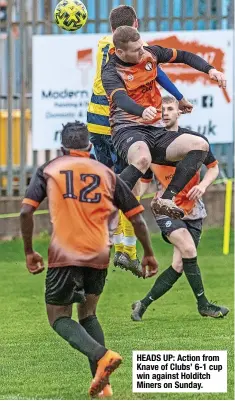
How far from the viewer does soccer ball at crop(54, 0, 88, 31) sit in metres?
13.5

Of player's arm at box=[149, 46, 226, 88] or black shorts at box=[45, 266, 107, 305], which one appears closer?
black shorts at box=[45, 266, 107, 305]

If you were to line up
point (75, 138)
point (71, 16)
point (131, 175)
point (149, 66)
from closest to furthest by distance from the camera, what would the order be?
point (75, 138) < point (131, 175) < point (149, 66) < point (71, 16)

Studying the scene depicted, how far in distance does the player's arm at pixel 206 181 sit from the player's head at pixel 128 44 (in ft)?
4.13

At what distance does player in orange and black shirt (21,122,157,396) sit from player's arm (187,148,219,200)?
240cm

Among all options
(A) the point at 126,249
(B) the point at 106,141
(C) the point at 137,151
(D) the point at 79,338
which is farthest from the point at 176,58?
(D) the point at 79,338

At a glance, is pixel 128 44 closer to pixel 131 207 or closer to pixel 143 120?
pixel 143 120

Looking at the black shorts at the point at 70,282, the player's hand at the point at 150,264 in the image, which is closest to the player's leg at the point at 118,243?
the black shorts at the point at 70,282

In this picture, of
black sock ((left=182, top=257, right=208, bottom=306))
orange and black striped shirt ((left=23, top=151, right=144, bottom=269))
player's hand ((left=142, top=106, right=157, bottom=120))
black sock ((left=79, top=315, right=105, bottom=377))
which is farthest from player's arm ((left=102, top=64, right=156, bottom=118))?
black sock ((left=182, top=257, right=208, bottom=306))

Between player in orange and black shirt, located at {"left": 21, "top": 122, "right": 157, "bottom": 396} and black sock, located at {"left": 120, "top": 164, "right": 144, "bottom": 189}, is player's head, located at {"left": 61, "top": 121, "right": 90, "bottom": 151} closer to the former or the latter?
player in orange and black shirt, located at {"left": 21, "top": 122, "right": 157, "bottom": 396}

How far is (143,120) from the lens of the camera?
12461 millimetres

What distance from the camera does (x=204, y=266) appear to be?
19422 mm

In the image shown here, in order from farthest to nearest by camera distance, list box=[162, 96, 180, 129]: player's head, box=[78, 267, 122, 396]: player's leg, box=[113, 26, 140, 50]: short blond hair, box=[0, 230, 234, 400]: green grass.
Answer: box=[162, 96, 180, 129]: player's head
box=[113, 26, 140, 50]: short blond hair
box=[0, 230, 234, 400]: green grass
box=[78, 267, 122, 396]: player's leg

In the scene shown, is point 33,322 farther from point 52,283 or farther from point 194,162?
point 52,283

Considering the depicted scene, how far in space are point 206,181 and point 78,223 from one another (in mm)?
3232
